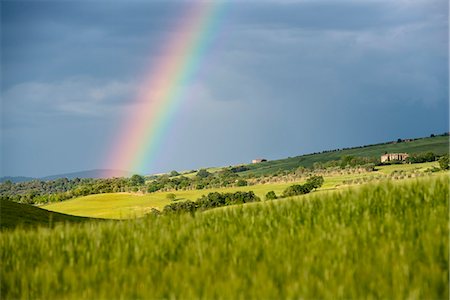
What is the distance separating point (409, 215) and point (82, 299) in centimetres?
591

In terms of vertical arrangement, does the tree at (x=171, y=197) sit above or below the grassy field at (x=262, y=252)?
below

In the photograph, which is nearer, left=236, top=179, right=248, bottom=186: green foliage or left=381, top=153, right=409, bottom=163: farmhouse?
left=381, top=153, right=409, bottom=163: farmhouse

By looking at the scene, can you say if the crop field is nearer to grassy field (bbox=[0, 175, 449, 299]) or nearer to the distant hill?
the distant hill

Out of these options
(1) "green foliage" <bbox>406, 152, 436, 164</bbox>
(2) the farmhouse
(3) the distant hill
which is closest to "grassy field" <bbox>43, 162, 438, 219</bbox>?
(1) "green foliage" <bbox>406, 152, 436, 164</bbox>

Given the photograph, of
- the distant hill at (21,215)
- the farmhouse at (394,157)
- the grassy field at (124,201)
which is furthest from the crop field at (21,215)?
the farmhouse at (394,157)

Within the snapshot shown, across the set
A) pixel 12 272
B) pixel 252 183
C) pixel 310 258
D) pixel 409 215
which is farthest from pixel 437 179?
pixel 252 183

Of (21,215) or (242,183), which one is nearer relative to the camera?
(21,215)

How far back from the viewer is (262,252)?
8.98m

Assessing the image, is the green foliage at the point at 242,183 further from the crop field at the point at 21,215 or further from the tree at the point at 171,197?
the crop field at the point at 21,215

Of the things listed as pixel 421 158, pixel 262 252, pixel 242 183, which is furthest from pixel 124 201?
pixel 262 252

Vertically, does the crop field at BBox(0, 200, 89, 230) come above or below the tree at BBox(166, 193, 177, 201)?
above

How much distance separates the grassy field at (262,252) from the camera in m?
6.94

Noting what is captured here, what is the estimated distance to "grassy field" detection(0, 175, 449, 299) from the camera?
6.94 m

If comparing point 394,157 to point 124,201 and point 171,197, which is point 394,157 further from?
point 124,201
